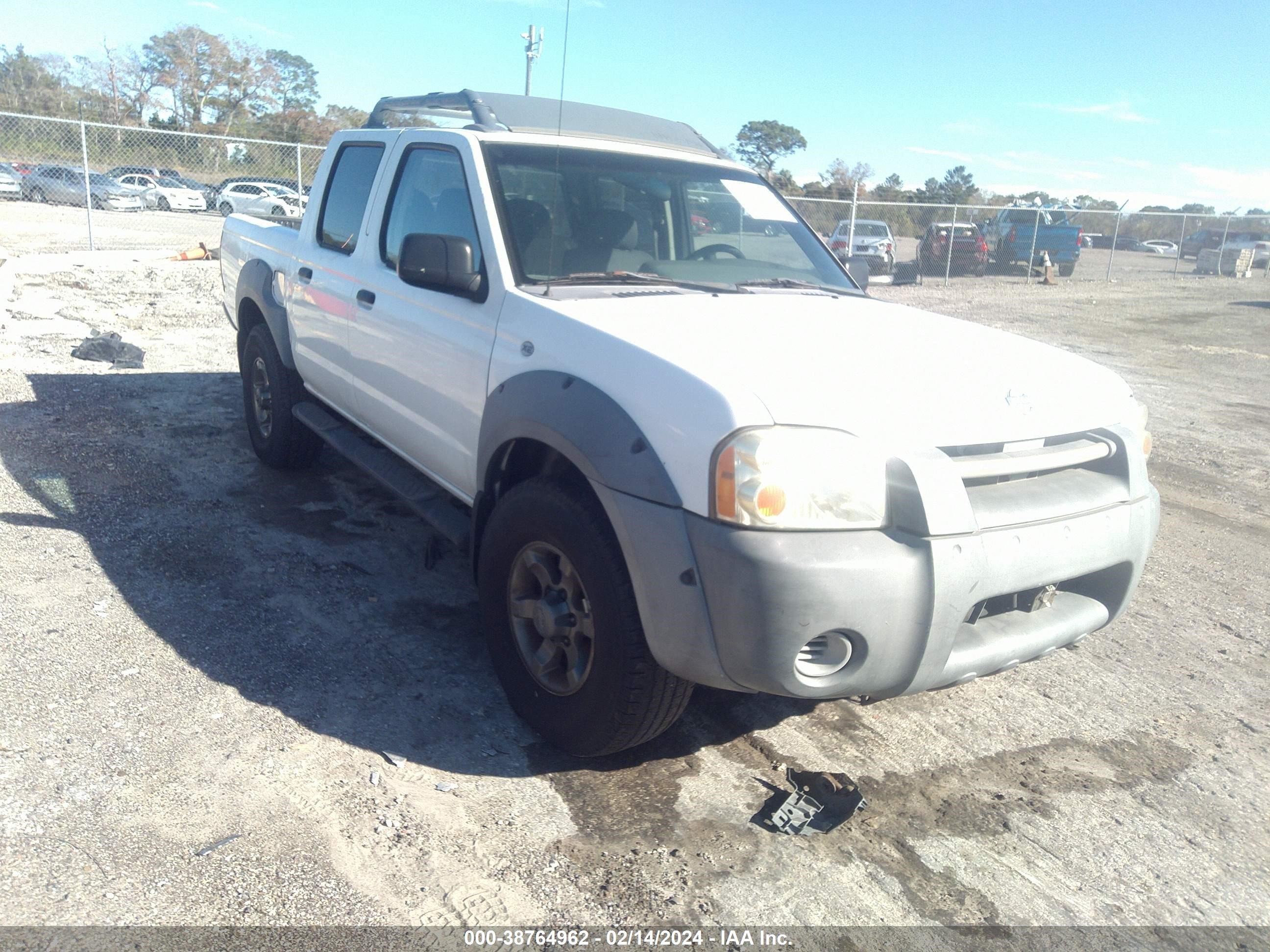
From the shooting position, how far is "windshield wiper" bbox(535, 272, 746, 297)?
3580 mm

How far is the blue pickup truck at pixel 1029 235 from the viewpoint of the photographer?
24.4 m

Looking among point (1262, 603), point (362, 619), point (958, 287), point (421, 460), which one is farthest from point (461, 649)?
point (958, 287)

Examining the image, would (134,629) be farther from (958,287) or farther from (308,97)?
(308,97)

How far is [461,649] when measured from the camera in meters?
3.96

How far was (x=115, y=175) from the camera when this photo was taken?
26875mm

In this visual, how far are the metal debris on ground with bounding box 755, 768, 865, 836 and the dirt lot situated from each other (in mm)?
49

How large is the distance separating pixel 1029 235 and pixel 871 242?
4.47 m

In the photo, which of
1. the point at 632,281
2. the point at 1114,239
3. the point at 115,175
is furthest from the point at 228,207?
the point at 632,281

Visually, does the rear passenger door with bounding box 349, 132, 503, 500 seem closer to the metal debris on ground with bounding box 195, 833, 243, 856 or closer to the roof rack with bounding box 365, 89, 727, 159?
the roof rack with bounding box 365, 89, 727, 159

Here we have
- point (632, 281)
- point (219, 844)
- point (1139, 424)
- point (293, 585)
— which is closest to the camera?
point (219, 844)

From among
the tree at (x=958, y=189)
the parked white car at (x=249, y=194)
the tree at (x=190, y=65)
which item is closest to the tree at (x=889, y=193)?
the tree at (x=958, y=189)

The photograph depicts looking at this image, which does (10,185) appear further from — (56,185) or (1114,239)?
(1114,239)

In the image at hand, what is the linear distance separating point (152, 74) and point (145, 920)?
233 feet

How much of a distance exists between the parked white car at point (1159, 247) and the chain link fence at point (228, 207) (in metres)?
10.1
